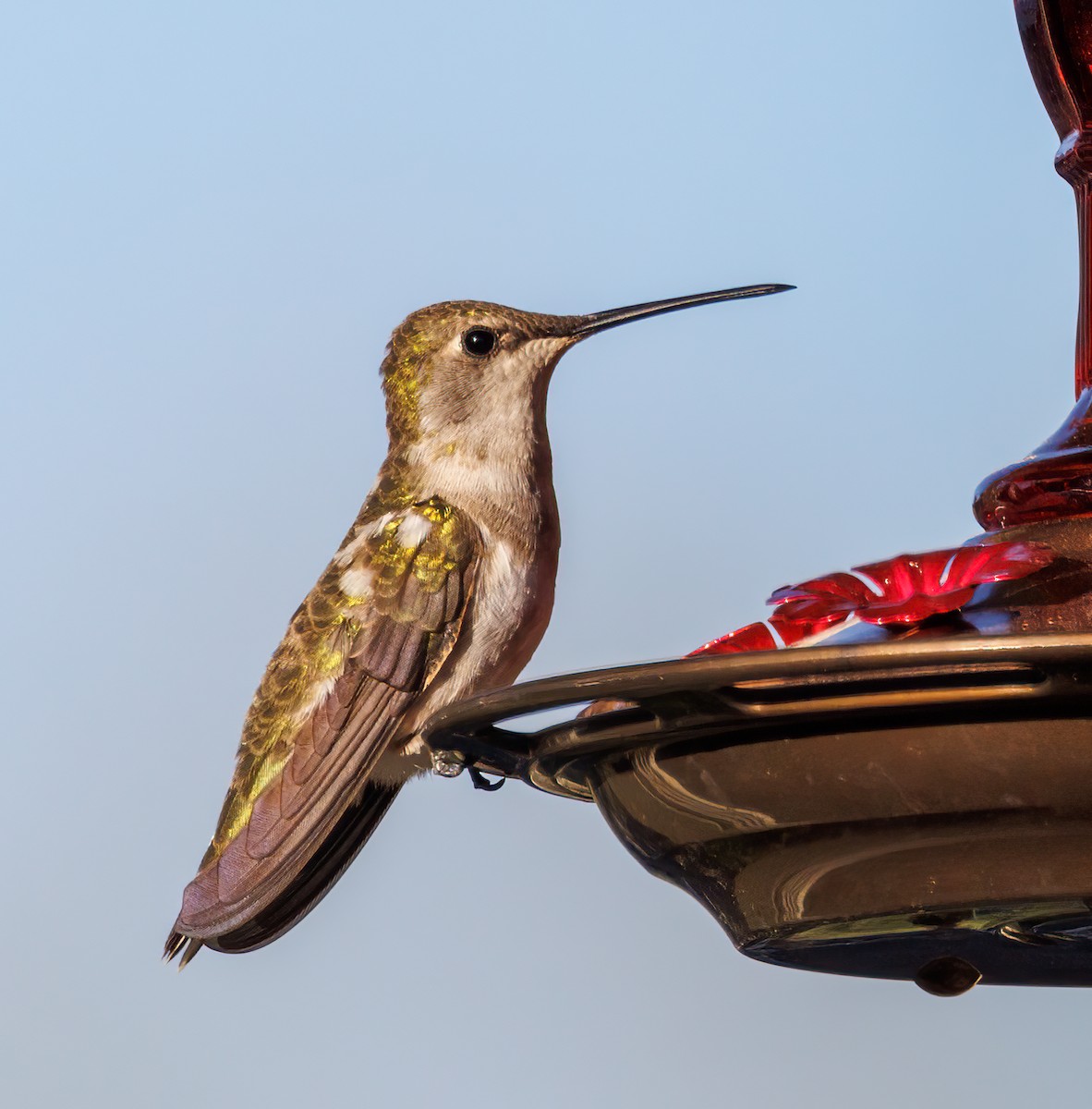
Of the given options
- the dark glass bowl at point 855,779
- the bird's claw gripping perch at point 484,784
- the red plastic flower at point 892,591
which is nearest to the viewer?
the dark glass bowl at point 855,779

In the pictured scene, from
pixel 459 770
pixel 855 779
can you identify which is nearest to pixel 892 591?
pixel 855 779

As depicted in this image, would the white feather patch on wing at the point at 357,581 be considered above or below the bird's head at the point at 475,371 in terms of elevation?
below

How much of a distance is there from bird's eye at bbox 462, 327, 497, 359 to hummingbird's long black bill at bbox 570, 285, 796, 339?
0.69 ft

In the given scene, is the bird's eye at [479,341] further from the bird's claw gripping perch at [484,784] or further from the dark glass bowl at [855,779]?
the dark glass bowl at [855,779]

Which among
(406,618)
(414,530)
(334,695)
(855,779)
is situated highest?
(414,530)

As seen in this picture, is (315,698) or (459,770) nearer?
(459,770)

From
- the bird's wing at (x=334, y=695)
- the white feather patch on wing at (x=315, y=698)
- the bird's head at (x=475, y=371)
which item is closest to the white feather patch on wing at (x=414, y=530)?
the bird's wing at (x=334, y=695)

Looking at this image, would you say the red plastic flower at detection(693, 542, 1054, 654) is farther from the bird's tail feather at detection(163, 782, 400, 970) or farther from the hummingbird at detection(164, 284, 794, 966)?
the bird's tail feather at detection(163, 782, 400, 970)

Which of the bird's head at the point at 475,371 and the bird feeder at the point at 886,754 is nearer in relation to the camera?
the bird feeder at the point at 886,754

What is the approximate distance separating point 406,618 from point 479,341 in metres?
0.64

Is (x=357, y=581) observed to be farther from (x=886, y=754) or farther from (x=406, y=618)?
(x=886, y=754)

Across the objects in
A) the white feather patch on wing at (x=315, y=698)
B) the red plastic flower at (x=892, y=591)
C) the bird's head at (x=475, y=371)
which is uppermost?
the bird's head at (x=475, y=371)

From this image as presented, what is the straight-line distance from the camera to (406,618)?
320cm

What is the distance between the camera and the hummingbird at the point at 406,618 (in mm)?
3000
